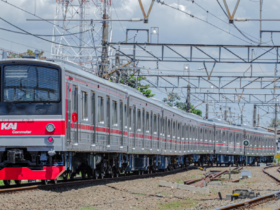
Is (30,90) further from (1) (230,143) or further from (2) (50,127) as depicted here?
(1) (230,143)

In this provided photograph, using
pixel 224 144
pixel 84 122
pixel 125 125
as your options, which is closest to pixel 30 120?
pixel 84 122

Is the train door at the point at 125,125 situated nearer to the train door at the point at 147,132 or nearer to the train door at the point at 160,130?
the train door at the point at 147,132

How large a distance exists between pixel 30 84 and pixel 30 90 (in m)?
0.15

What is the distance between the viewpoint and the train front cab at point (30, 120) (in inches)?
465

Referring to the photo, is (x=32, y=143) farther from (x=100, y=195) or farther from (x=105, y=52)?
(x=105, y=52)

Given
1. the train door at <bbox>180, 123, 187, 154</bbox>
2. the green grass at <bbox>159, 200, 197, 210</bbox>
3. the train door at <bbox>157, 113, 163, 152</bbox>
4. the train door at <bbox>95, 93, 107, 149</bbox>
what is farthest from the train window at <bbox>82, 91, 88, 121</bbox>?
the train door at <bbox>180, 123, 187, 154</bbox>

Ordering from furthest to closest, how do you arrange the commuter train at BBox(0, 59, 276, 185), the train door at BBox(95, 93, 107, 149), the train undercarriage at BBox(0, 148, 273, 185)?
the train door at BBox(95, 93, 107, 149) → the commuter train at BBox(0, 59, 276, 185) → the train undercarriage at BBox(0, 148, 273, 185)

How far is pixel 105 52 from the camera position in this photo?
79.3ft

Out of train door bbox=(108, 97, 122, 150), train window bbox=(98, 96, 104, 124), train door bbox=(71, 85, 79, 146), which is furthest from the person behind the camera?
train door bbox=(108, 97, 122, 150)

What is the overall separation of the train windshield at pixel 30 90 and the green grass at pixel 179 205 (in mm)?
3273

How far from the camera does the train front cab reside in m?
11.8

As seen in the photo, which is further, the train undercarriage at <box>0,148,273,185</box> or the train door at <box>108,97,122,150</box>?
the train door at <box>108,97,122,150</box>

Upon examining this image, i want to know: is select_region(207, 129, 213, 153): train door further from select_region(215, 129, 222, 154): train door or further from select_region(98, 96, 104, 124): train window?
select_region(98, 96, 104, 124): train window

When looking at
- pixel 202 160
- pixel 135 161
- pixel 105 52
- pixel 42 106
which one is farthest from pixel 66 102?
pixel 202 160
